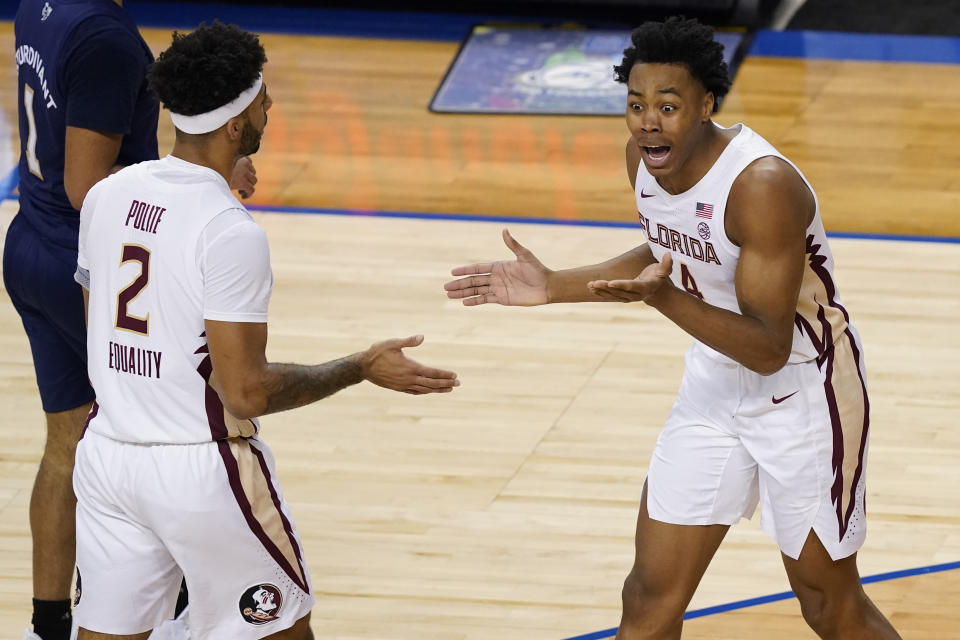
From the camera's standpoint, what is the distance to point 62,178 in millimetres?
3631

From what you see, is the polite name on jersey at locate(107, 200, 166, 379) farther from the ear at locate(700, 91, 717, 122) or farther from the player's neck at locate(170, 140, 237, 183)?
the ear at locate(700, 91, 717, 122)

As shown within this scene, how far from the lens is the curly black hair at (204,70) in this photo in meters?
2.87

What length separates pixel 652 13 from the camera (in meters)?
10.3

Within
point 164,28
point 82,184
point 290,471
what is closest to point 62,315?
point 82,184

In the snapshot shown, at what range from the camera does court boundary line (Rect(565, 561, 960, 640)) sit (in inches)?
160

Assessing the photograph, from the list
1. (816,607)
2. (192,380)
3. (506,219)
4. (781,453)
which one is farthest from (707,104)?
(506,219)

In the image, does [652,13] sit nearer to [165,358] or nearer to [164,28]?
[164,28]

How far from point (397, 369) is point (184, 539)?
1.73ft

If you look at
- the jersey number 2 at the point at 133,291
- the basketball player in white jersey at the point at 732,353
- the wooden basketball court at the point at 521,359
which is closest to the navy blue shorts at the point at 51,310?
the jersey number 2 at the point at 133,291

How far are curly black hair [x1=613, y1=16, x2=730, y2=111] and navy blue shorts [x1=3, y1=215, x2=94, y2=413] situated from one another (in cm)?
143

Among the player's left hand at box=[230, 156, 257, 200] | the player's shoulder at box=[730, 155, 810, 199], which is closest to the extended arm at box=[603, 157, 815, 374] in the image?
the player's shoulder at box=[730, 155, 810, 199]

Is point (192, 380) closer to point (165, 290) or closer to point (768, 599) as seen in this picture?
point (165, 290)

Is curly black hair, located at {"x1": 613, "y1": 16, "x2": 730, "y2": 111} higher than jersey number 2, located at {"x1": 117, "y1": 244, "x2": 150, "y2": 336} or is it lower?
higher

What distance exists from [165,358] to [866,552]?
2.39 metres
